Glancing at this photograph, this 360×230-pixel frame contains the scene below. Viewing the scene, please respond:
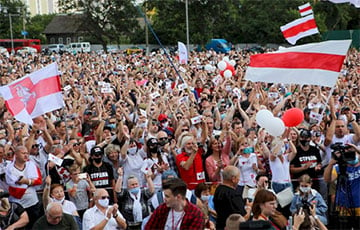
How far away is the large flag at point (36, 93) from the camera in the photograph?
28.5 feet

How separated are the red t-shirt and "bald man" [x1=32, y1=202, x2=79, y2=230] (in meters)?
2.10

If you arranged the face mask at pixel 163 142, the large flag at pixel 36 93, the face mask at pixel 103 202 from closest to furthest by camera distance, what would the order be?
the face mask at pixel 103 202, the face mask at pixel 163 142, the large flag at pixel 36 93

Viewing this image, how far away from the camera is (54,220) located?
6.12 meters

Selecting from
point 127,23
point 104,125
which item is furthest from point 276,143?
point 127,23

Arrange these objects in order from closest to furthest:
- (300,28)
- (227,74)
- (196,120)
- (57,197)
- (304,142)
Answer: (57,197)
(304,142)
(196,120)
(300,28)
(227,74)

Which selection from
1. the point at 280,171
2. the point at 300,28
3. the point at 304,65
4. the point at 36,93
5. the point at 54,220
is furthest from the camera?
the point at 300,28

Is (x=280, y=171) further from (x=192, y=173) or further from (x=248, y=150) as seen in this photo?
(x=192, y=173)

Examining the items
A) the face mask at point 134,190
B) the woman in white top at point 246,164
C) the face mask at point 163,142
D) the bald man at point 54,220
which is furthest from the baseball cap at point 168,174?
the bald man at point 54,220

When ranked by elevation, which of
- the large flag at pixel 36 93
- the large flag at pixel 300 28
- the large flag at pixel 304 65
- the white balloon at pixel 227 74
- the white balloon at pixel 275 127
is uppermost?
the large flag at pixel 300 28

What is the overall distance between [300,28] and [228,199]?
30.0ft

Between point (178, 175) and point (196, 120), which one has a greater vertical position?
point (196, 120)

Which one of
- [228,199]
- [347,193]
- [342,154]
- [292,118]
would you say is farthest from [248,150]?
[228,199]

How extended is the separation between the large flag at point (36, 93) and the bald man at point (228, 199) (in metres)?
3.39

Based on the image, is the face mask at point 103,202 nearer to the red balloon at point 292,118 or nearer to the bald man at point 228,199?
the bald man at point 228,199
